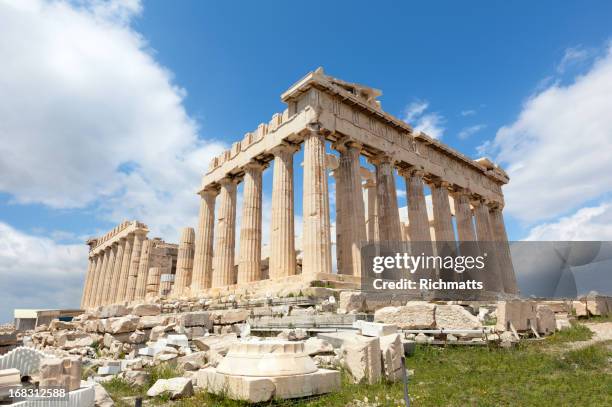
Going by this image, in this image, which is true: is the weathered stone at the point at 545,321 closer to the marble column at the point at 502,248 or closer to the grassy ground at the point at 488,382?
the grassy ground at the point at 488,382

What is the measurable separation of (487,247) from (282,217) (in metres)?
19.8

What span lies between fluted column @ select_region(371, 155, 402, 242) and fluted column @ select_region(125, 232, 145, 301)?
2648 centimetres

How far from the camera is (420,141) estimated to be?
1075 inches

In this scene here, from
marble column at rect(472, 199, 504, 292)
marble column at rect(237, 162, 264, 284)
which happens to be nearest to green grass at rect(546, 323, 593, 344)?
marble column at rect(237, 162, 264, 284)

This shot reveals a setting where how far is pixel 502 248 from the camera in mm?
33625

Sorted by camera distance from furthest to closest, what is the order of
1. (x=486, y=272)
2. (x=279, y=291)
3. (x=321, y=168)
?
(x=486, y=272)
(x=321, y=168)
(x=279, y=291)

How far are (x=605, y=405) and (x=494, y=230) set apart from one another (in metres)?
32.7

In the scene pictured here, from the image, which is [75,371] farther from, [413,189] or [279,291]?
[413,189]

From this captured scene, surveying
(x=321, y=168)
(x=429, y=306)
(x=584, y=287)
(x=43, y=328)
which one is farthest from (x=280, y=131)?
(x=584, y=287)

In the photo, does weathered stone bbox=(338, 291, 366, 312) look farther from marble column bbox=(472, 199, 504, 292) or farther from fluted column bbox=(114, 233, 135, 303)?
fluted column bbox=(114, 233, 135, 303)

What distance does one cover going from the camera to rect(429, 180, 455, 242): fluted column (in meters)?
28.0

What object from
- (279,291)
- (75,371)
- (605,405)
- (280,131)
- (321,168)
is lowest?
(605,405)

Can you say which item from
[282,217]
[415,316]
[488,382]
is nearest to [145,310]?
[282,217]

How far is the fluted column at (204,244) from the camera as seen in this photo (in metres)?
26.5
